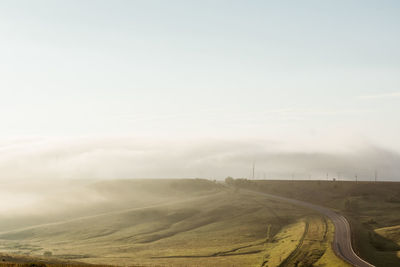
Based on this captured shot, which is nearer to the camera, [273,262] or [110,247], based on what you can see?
[273,262]

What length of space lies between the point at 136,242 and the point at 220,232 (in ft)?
122

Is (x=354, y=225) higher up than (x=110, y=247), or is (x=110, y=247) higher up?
(x=354, y=225)

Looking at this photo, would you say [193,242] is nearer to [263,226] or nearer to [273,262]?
[263,226]

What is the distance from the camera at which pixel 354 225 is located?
539 feet

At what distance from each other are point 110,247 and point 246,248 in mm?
56637

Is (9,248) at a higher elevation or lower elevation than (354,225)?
lower

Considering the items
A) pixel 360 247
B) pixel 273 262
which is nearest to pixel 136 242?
pixel 273 262

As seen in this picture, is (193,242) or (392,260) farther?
(193,242)

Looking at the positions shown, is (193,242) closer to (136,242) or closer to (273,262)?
(136,242)

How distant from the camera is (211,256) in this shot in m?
145

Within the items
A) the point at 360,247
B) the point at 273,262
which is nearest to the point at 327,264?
the point at 273,262

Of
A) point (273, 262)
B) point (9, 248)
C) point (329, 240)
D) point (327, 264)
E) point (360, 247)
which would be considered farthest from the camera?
point (9, 248)

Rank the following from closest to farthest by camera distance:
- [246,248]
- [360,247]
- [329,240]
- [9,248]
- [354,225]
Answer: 1. [360,247]
2. [329,240]
3. [246,248]
4. [354,225]
5. [9,248]

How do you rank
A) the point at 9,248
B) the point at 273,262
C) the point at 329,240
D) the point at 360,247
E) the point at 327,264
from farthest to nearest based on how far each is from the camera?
the point at 9,248 < the point at 329,240 < the point at 360,247 < the point at 273,262 < the point at 327,264
